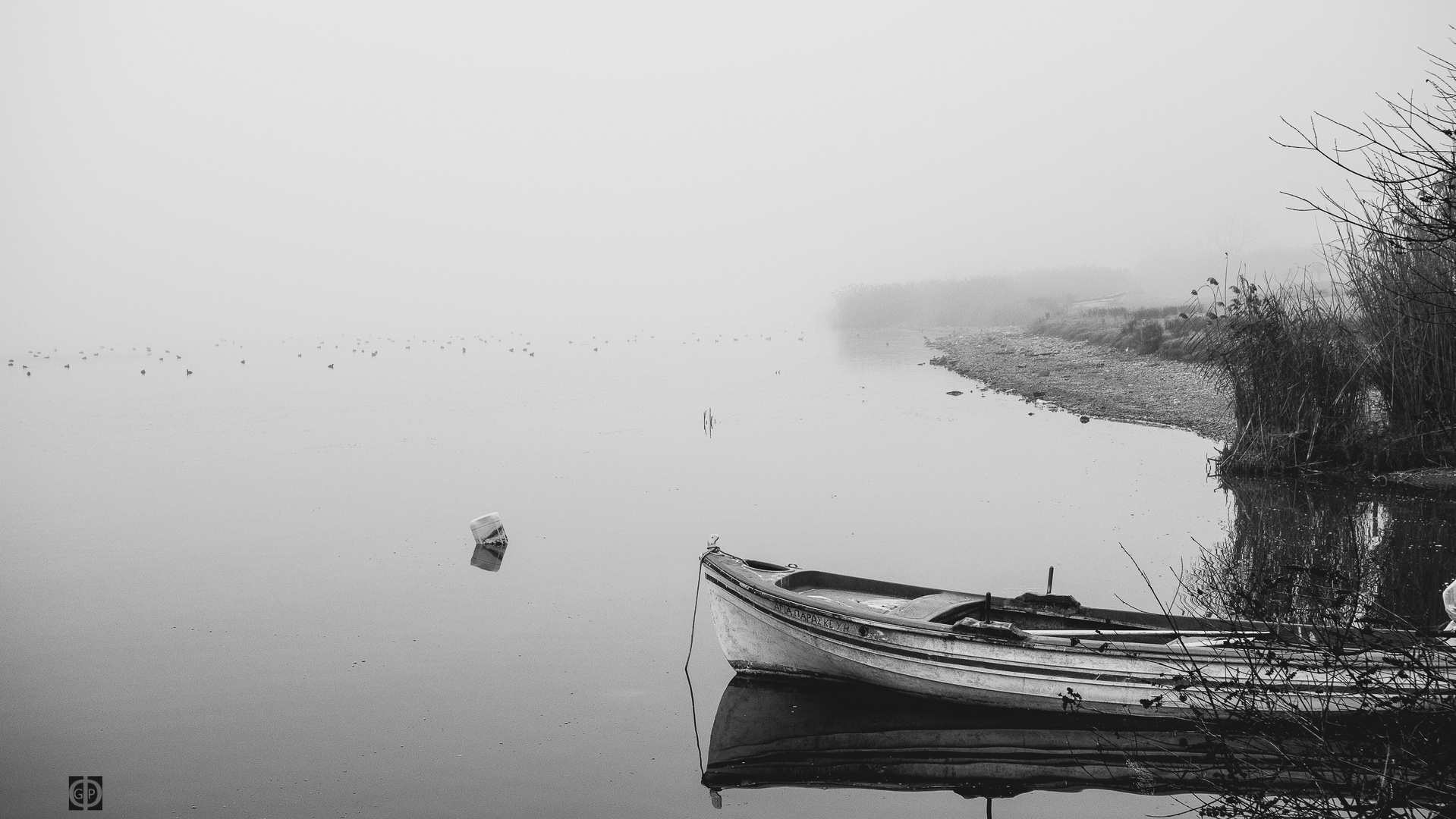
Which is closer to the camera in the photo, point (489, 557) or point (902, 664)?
point (902, 664)

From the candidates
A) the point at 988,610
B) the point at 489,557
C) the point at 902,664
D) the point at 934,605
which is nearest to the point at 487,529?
the point at 489,557

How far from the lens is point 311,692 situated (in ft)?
36.9

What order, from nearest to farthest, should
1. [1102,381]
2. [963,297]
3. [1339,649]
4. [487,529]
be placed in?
[1339,649]
[487,529]
[1102,381]
[963,297]

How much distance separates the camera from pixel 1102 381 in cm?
3275

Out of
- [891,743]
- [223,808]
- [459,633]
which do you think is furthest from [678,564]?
[223,808]

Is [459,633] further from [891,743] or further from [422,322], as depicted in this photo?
[422,322]

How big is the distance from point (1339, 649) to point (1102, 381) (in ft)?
98.0

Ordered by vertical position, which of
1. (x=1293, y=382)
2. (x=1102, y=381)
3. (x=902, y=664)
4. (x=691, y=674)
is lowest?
(x=691, y=674)

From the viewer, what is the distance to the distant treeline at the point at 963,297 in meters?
79.1

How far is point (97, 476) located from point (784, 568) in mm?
21421

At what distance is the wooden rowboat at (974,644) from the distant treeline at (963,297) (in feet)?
218

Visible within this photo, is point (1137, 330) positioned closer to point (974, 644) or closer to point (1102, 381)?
point (1102, 381)

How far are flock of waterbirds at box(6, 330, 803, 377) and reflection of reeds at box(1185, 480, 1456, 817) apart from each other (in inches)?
2194

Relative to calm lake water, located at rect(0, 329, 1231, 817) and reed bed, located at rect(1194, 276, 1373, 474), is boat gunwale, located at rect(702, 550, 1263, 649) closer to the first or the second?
calm lake water, located at rect(0, 329, 1231, 817)
